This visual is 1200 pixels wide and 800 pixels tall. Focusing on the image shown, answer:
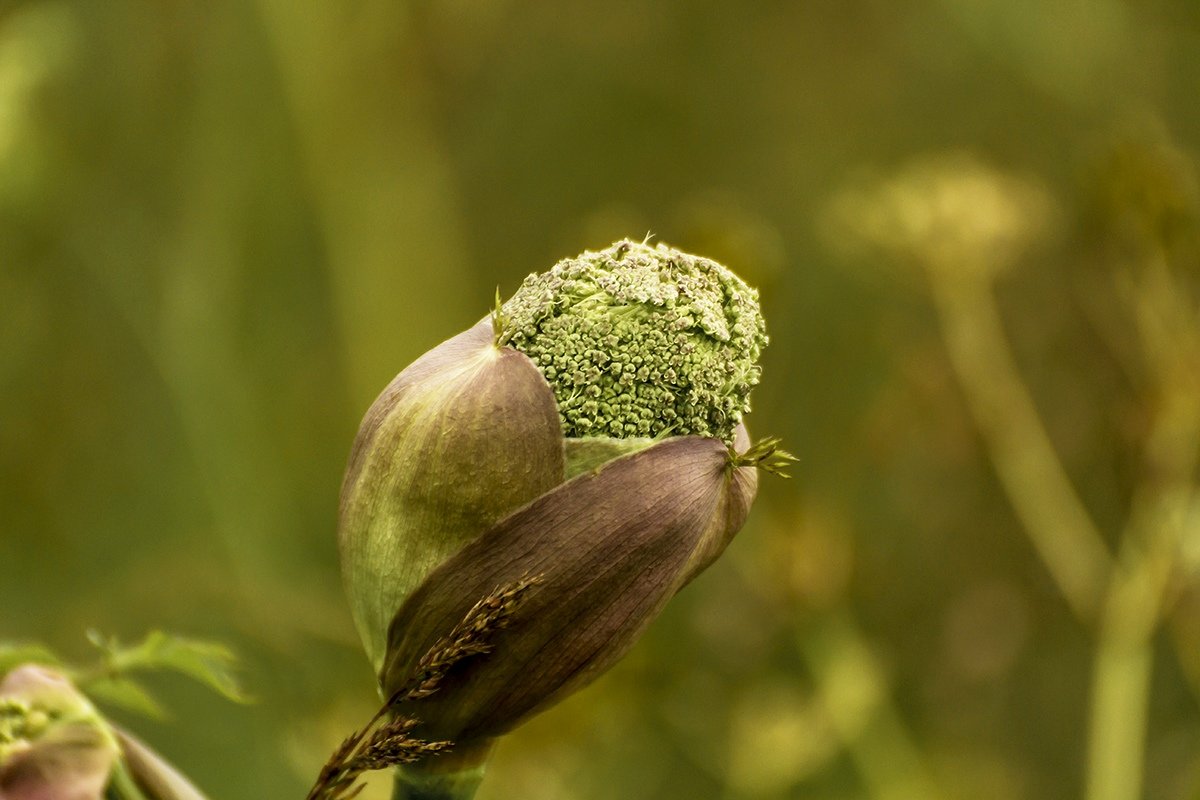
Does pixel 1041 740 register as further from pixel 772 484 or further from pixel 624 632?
pixel 624 632

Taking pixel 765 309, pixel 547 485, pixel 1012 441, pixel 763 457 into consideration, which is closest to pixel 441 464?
pixel 547 485

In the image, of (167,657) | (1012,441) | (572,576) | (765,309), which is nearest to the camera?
(572,576)

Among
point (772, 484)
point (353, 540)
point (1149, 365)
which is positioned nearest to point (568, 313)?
point (353, 540)

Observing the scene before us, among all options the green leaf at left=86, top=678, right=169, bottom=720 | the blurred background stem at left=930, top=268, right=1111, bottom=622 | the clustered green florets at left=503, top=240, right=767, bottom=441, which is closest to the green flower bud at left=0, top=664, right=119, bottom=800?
the green leaf at left=86, top=678, right=169, bottom=720

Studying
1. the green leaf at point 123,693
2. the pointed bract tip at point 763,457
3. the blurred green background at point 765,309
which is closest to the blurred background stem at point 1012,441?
the blurred green background at point 765,309

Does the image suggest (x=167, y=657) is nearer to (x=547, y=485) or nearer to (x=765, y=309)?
(x=547, y=485)

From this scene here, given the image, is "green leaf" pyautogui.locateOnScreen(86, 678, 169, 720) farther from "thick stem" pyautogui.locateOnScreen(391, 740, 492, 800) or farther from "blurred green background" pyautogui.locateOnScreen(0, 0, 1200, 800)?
"blurred green background" pyautogui.locateOnScreen(0, 0, 1200, 800)
